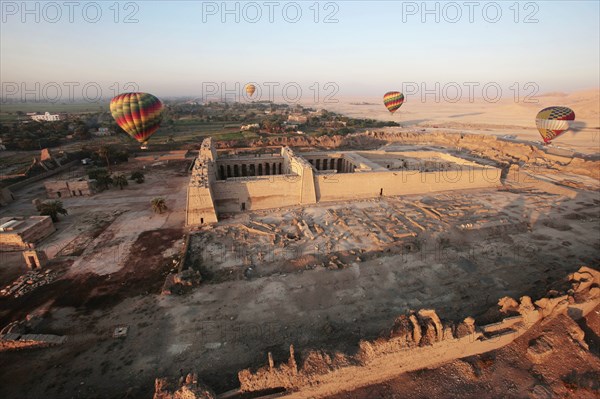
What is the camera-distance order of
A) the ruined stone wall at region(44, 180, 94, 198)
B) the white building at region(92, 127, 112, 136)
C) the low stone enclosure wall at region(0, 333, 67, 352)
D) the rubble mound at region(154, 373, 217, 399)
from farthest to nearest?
the white building at region(92, 127, 112, 136) → the ruined stone wall at region(44, 180, 94, 198) → the low stone enclosure wall at region(0, 333, 67, 352) → the rubble mound at region(154, 373, 217, 399)

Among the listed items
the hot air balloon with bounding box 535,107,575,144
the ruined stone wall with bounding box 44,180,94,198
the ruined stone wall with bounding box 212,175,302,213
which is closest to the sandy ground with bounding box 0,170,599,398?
the ruined stone wall with bounding box 212,175,302,213

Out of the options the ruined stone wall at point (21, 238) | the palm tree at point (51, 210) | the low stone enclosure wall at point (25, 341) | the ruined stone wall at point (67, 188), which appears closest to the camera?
the low stone enclosure wall at point (25, 341)

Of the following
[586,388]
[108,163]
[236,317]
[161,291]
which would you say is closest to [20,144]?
[108,163]

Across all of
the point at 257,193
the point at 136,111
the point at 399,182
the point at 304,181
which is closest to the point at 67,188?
the point at 136,111

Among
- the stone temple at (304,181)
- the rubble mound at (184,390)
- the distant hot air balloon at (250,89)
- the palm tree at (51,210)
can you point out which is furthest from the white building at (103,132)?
the rubble mound at (184,390)

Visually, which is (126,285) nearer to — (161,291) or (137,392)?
(161,291)

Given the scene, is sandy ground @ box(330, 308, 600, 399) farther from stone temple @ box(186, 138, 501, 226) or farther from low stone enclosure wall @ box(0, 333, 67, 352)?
stone temple @ box(186, 138, 501, 226)

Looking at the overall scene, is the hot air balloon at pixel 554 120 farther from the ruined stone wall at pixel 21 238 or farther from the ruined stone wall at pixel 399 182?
the ruined stone wall at pixel 21 238
